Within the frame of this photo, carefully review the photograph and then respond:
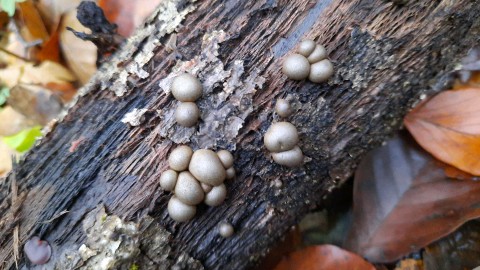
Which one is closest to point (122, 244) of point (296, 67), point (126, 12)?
point (296, 67)

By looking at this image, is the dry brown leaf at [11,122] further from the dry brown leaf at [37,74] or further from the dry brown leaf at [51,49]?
the dry brown leaf at [51,49]

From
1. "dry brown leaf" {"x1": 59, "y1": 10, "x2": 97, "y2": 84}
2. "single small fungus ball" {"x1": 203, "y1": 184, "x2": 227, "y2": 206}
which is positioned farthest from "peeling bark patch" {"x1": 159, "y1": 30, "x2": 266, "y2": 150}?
"dry brown leaf" {"x1": 59, "y1": 10, "x2": 97, "y2": 84}

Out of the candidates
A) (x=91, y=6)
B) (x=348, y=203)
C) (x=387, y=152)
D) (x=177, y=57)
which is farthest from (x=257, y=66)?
(x=348, y=203)

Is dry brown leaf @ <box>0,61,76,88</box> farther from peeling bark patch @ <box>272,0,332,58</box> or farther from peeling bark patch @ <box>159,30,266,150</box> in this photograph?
peeling bark patch @ <box>272,0,332,58</box>

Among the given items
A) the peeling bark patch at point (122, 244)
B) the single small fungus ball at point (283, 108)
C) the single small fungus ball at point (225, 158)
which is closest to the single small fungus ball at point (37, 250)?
the peeling bark patch at point (122, 244)

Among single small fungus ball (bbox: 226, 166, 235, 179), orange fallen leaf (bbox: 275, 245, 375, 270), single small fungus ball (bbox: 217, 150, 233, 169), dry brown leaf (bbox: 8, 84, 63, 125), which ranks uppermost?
single small fungus ball (bbox: 217, 150, 233, 169)
